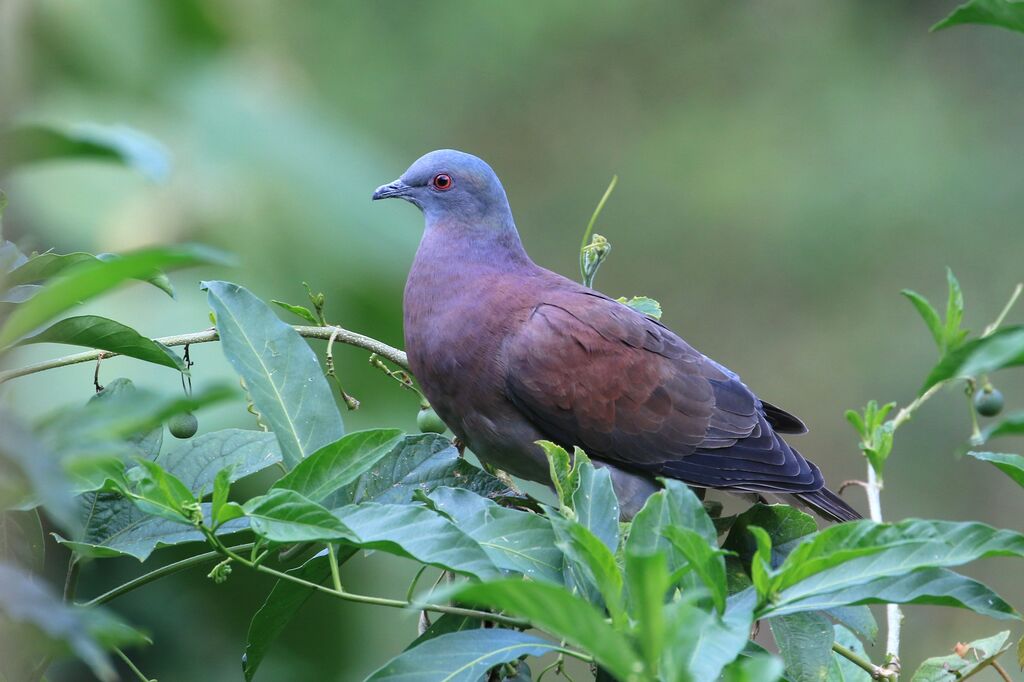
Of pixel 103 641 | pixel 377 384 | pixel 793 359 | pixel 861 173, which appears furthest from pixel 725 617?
pixel 861 173

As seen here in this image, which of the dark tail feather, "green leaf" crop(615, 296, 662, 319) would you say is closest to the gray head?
"green leaf" crop(615, 296, 662, 319)

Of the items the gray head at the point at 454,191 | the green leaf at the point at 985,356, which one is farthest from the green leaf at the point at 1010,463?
the gray head at the point at 454,191

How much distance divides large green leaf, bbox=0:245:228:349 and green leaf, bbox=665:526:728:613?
613 millimetres

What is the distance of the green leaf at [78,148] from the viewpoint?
2.87 ft

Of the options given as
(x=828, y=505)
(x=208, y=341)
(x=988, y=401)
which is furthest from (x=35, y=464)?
(x=828, y=505)

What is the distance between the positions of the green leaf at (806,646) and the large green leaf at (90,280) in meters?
1.22

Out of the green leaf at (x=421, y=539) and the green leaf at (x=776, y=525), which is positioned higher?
the green leaf at (x=421, y=539)

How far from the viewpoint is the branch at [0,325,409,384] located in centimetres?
177

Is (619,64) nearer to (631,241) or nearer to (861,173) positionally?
(631,241)

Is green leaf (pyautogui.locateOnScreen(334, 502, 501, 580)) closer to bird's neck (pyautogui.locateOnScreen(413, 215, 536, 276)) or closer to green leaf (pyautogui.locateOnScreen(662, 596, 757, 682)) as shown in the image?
green leaf (pyautogui.locateOnScreen(662, 596, 757, 682))

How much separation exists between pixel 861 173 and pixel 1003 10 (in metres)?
6.73

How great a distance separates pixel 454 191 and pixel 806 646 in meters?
1.82

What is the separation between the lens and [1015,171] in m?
7.77

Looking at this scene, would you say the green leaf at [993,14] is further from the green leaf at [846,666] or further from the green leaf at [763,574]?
the green leaf at [846,666]
